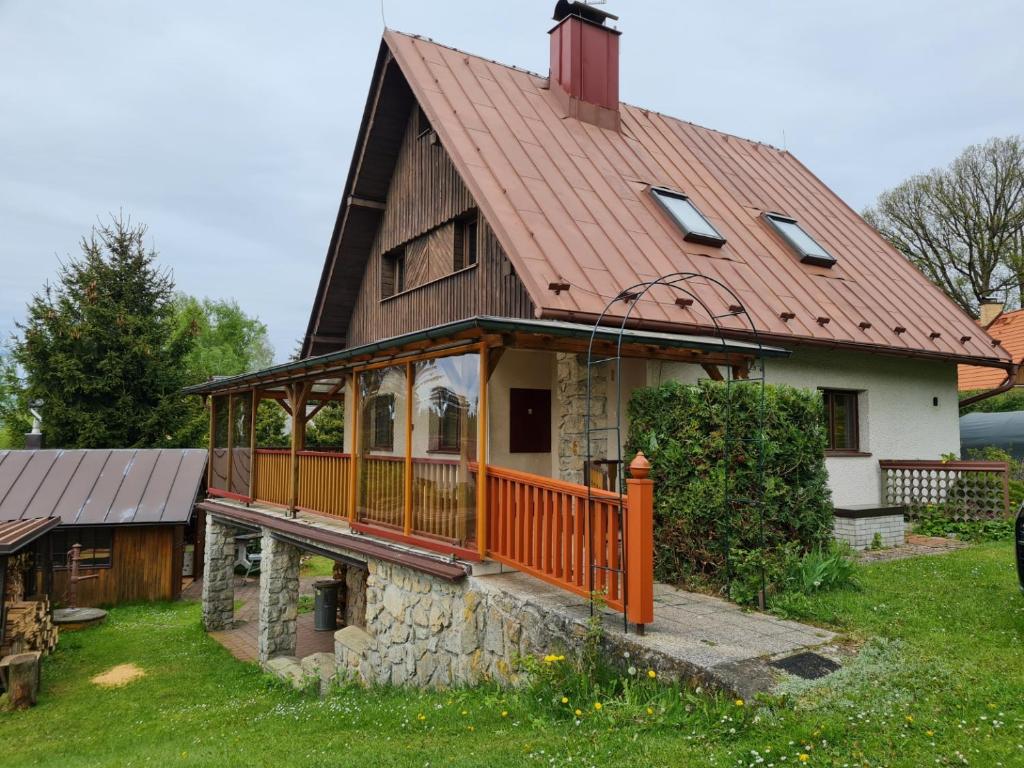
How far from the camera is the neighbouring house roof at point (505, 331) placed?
5961mm

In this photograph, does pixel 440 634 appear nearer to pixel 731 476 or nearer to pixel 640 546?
pixel 640 546

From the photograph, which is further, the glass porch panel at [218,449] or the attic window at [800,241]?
the glass porch panel at [218,449]

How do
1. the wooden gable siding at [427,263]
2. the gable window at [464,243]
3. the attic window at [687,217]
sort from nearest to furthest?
the wooden gable siding at [427,263]
the attic window at [687,217]
the gable window at [464,243]

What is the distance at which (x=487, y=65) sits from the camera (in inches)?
493

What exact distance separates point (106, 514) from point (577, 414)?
12047mm

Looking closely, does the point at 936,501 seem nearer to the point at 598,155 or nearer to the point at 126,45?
the point at 598,155

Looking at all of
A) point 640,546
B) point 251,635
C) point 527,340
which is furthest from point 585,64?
point 251,635

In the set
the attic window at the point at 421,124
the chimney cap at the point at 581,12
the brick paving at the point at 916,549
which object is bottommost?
the brick paving at the point at 916,549

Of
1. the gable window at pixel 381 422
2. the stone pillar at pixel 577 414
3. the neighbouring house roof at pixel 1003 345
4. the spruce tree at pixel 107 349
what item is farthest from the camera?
the spruce tree at pixel 107 349

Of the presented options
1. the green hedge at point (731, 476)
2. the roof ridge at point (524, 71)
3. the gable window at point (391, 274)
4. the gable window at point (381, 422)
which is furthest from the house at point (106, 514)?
the green hedge at point (731, 476)

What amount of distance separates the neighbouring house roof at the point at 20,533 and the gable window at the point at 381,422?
577 centimetres

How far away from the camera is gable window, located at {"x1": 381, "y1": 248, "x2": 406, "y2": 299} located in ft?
42.3

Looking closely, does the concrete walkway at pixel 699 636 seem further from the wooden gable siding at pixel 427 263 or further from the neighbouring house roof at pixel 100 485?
the neighbouring house roof at pixel 100 485

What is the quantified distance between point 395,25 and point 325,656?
9683mm
